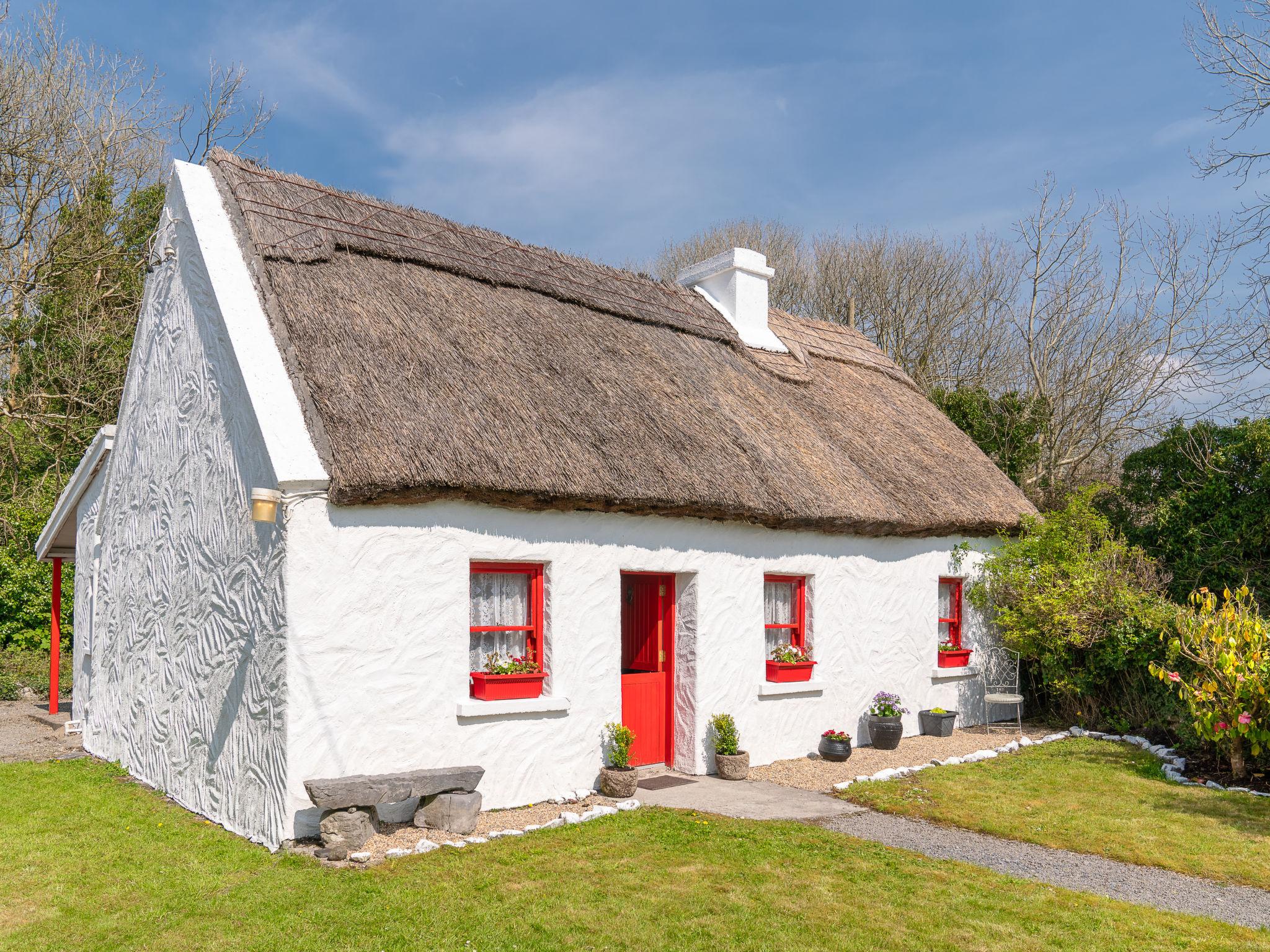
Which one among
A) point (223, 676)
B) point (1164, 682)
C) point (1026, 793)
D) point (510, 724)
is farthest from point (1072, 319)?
point (223, 676)

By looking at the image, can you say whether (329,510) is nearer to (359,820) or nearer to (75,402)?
(359,820)

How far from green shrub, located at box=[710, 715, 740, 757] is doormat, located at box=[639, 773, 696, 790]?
1.53 feet

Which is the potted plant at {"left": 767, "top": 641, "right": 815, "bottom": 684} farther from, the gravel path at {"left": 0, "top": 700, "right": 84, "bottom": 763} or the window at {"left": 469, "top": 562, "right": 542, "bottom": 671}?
the gravel path at {"left": 0, "top": 700, "right": 84, "bottom": 763}

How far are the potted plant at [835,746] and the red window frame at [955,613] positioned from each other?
3.48 metres

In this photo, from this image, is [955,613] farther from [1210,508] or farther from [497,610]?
[497,610]

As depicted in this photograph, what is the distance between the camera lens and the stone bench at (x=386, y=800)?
680cm

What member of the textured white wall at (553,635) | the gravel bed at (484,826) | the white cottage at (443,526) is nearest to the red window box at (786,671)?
the white cottage at (443,526)

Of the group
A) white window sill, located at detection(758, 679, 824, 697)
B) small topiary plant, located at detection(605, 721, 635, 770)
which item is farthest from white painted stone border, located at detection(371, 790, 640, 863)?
white window sill, located at detection(758, 679, 824, 697)

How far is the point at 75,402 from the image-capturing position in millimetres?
19594

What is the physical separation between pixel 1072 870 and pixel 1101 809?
2054 millimetres

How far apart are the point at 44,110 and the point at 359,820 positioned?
18458mm

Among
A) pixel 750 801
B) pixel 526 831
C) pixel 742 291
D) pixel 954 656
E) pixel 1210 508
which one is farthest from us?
pixel 742 291

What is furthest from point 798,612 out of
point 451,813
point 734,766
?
point 451,813

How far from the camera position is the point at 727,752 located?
9844 mm
